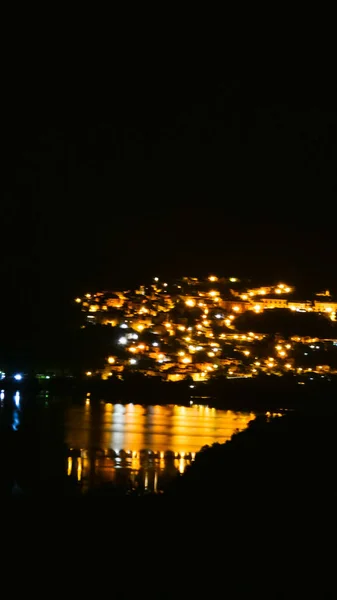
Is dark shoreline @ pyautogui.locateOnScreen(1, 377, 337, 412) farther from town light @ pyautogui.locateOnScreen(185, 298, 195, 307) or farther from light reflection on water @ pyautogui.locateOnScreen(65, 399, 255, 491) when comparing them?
town light @ pyautogui.locateOnScreen(185, 298, 195, 307)

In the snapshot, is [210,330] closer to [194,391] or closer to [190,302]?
[190,302]

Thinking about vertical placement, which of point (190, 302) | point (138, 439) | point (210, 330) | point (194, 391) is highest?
point (190, 302)

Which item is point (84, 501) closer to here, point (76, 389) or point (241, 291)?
point (76, 389)

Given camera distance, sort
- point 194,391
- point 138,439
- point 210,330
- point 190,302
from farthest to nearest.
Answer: point 190,302
point 210,330
point 194,391
point 138,439

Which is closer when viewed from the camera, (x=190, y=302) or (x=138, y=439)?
(x=138, y=439)

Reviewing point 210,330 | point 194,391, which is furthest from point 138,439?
point 210,330

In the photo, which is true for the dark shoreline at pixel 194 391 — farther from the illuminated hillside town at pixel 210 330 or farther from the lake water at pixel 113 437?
the lake water at pixel 113 437

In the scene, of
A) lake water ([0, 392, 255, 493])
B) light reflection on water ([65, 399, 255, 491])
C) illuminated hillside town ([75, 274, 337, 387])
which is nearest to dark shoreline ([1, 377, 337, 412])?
illuminated hillside town ([75, 274, 337, 387])

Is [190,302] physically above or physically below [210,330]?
above

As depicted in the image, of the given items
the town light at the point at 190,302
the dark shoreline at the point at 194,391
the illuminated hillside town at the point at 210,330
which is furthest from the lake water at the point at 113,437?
the town light at the point at 190,302
